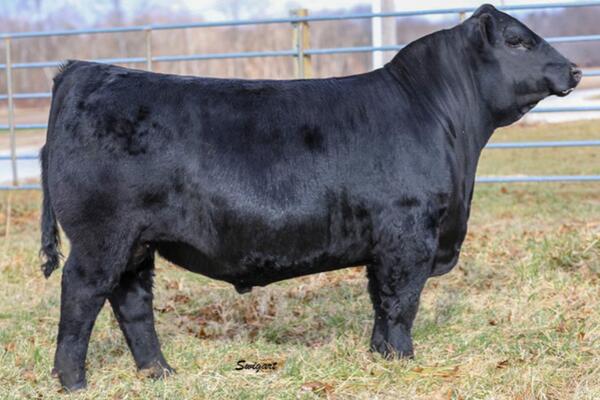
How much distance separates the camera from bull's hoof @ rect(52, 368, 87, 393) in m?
4.15

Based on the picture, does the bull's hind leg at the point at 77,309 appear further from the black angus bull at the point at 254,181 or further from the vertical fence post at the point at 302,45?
the vertical fence post at the point at 302,45

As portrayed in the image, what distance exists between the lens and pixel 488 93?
4.58m

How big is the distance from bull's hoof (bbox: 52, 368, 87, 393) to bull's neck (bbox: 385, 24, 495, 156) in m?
2.00

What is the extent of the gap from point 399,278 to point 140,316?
4.00 ft

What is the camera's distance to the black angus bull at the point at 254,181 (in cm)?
401

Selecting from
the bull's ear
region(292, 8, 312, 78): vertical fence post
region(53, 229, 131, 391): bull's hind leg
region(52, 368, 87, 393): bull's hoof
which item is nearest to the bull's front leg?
the bull's ear

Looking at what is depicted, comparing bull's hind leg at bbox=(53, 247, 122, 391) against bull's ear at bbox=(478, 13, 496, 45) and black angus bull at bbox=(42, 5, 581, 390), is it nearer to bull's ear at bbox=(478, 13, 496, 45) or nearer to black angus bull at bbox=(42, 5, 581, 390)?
black angus bull at bbox=(42, 5, 581, 390)

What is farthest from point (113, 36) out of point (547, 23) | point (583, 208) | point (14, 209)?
point (583, 208)

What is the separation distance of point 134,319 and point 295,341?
107 centimetres

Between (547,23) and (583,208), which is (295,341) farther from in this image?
(547,23)

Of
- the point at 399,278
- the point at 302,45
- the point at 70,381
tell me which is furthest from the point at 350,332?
the point at 302,45

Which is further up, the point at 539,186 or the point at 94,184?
the point at 94,184

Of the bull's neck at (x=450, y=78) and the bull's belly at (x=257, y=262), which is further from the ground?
the bull's neck at (x=450, y=78)

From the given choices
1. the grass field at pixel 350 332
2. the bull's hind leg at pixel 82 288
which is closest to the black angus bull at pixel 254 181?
the bull's hind leg at pixel 82 288
